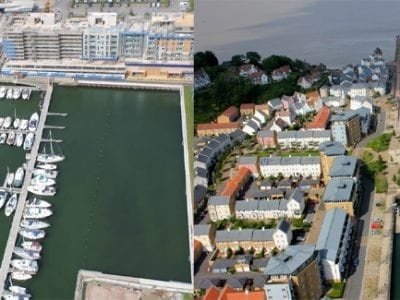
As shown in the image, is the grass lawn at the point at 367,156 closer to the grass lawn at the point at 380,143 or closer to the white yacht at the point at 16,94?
the grass lawn at the point at 380,143

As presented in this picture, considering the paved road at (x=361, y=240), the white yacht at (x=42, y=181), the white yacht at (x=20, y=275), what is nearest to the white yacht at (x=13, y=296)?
the white yacht at (x=20, y=275)

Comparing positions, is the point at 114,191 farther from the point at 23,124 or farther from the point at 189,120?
the point at 23,124

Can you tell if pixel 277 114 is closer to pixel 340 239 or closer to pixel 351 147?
pixel 351 147

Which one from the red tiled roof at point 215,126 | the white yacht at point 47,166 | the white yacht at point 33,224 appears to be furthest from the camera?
the red tiled roof at point 215,126

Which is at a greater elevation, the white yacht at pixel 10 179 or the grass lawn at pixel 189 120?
the grass lawn at pixel 189 120

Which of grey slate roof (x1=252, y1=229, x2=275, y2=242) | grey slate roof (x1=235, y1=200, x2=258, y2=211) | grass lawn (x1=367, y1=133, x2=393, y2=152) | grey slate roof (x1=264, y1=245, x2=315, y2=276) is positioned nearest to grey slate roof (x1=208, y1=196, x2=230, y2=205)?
grey slate roof (x1=235, y1=200, x2=258, y2=211)

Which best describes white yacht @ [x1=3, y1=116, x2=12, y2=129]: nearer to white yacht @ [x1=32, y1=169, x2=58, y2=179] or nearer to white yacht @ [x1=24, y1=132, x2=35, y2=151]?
white yacht @ [x1=24, y1=132, x2=35, y2=151]

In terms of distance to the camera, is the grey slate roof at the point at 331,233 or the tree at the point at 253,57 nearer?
the grey slate roof at the point at 331,233
